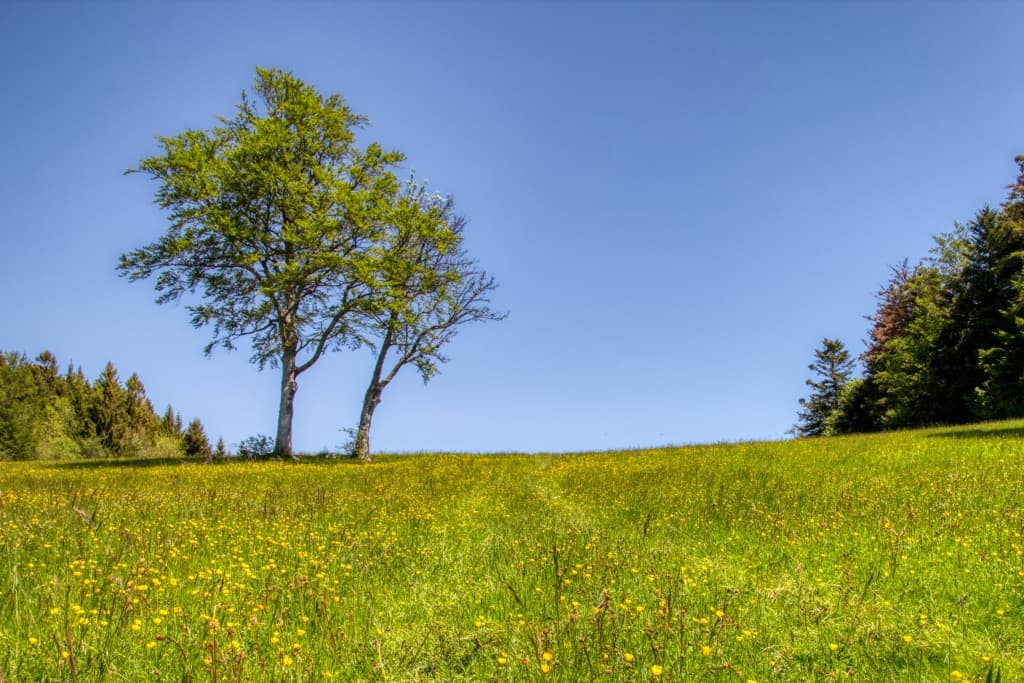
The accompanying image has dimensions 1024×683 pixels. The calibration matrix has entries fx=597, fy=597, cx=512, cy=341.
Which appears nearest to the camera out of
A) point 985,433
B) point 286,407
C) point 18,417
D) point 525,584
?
point 525,584

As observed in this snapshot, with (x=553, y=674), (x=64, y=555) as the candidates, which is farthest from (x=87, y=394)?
(x=553, y=674)

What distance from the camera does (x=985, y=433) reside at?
21.1 meters

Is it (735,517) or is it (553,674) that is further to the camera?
(735,517)

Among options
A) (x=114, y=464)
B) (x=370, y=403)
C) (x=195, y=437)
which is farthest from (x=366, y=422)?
(x=195, y=437)

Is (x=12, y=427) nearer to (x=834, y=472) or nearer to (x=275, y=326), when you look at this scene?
(x=275, y=326)

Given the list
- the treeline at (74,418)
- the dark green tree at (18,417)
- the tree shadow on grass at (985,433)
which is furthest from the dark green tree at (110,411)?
the tree shadow on grass at (985,433)

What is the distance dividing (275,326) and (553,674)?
28.0 meters

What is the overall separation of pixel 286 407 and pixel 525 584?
25261 mm

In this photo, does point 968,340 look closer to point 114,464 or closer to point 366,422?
point 366,422

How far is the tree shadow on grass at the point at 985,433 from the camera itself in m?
20.0

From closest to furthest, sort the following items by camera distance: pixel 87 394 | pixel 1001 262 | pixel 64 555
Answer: pixel 64 555
pixel 1001 262
pixel 87 394

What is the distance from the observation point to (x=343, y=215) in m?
28.5

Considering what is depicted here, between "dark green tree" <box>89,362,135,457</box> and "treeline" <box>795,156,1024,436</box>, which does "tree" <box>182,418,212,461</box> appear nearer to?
"dark green tree" <box>89,362,135,457</box>

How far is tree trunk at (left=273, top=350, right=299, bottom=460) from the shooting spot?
28266mm
